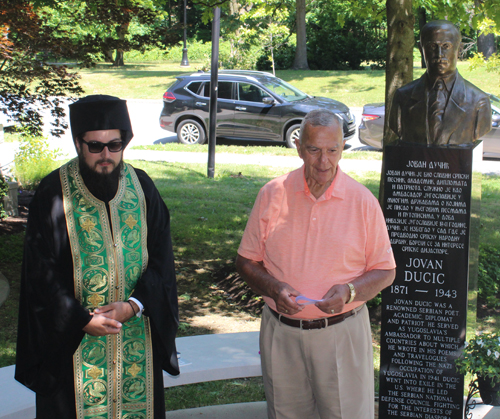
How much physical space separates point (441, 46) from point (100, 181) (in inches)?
91.8

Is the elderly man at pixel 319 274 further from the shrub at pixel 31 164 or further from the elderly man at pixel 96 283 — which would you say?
the shrub at pixel 31 164

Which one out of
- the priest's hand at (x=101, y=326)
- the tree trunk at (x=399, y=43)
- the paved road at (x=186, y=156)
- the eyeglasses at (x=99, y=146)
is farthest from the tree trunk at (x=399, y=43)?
the paved road at (x=186, y=156)

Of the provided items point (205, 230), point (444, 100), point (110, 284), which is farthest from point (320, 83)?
point (110, 284)

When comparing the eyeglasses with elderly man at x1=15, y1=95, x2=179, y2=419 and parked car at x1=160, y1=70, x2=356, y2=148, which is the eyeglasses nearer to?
elderly man at x1=15, y1=95, x2=179, y2=419

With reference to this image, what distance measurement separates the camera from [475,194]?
3.62 metres

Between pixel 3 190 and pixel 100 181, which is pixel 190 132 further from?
pixel 100 181

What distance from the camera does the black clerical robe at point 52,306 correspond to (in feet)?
8.57

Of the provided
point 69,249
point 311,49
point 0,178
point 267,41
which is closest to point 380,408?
point 69,249

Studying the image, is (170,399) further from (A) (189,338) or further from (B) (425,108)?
(B) (425,108)

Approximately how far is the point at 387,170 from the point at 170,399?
2.30 m

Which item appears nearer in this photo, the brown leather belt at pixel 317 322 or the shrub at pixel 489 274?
the brown leather belt at pixel 317 322

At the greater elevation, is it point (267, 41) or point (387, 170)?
point (267, 41)

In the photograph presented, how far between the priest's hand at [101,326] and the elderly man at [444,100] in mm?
2414

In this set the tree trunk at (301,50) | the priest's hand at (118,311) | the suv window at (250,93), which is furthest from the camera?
the tree trunk at (301,50)
